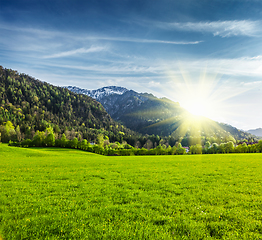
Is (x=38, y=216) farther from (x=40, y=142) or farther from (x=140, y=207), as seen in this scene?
(x=40, y=142)

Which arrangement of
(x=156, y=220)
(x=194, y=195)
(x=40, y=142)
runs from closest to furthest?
(x=156, y=220), (x=194, y=195), (x=40, y=142)

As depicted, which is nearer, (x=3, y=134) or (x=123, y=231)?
(x=123, y=231)

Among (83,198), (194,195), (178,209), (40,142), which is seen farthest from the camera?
(40,142)

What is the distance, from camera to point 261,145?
10581cm

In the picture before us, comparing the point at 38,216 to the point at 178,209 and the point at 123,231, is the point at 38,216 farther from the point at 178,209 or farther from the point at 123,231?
the point at 178,209

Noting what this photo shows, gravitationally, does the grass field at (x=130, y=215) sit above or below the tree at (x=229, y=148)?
above

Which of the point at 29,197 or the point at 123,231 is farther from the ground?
the point at 123,231

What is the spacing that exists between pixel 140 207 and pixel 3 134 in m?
184

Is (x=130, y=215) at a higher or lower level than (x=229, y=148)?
higher

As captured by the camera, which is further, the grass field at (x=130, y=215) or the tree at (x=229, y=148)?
the tree at (x=229, y=148)

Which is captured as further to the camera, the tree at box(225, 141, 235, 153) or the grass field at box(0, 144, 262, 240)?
the tree at box(225, 141, 235, 153)

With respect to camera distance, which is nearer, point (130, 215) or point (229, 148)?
point (130, 215)

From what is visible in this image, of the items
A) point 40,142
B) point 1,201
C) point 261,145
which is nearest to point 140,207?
point 1,201

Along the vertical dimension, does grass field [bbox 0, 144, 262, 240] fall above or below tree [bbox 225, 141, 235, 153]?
above
